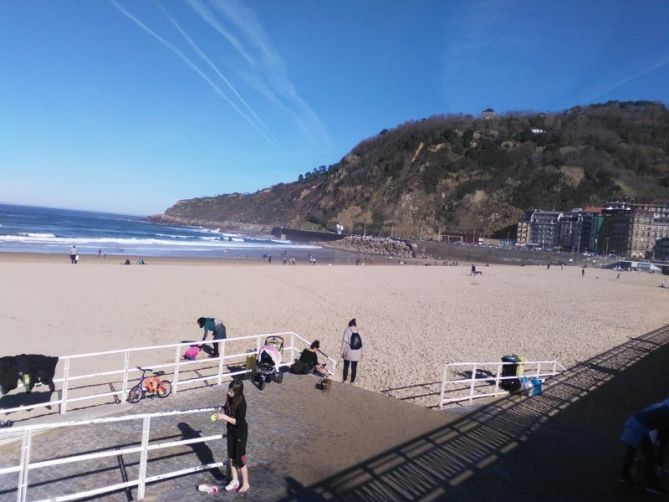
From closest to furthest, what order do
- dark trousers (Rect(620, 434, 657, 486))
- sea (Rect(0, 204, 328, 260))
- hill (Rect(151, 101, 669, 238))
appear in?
dark trousers (Rect(620, 434, 657, 486)) < sea (Rect(0, 204, 328, 260)) < hill (Rect(151, 101, 669, 238))

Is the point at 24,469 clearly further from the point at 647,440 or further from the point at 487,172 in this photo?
the point at 487,172

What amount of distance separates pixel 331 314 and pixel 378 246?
60.7 meters

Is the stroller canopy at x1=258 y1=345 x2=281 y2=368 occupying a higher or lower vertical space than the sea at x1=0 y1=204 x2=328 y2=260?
higher

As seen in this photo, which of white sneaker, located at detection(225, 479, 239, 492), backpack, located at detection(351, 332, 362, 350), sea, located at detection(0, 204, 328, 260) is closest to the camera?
white sneaker, located at detection(225, 479, 239, 492)

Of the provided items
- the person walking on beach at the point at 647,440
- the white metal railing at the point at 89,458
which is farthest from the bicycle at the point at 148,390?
the person walking on beach at the point at 647,440

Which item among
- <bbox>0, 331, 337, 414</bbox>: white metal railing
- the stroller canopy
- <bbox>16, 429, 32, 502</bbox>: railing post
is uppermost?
<bbox>16, 429, 32, 502</bbox>: railing post

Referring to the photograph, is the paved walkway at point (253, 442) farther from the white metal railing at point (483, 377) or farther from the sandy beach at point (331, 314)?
the sandy beach at point (331, 314)

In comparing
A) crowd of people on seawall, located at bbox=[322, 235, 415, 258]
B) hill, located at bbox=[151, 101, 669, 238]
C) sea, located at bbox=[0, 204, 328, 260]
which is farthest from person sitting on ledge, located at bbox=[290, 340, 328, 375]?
hill, located at bbox=[151, 101, 669, 238]

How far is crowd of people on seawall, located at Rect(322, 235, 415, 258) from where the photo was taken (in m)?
72.2

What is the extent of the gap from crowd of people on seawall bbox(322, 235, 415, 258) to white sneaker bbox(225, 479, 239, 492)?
6492 cm

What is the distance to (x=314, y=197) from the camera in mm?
145375

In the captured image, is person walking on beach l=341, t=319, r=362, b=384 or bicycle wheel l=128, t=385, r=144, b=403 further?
person walking on beach l=341, t=319, r=362, b=384

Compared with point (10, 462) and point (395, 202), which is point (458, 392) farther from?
point (395, 202)

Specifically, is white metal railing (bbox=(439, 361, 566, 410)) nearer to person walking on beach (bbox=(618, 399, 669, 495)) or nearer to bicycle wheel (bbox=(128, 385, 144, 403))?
person walking on beach (bbox=(618, 399, 669, 495))
